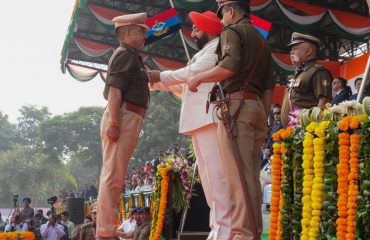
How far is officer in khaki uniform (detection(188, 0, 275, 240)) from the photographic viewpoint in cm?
378

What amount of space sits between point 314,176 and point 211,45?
1397 mm

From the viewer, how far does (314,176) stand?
3.58m

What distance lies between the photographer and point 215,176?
4.33 meters

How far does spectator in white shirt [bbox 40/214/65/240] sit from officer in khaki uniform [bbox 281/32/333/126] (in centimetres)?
803

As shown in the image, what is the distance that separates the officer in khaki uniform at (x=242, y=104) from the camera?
3775 millimetres

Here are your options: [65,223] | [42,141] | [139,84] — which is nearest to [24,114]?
[42,141]

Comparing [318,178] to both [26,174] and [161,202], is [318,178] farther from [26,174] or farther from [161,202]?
[26,174]

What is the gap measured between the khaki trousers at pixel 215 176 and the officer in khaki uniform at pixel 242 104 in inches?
8.8

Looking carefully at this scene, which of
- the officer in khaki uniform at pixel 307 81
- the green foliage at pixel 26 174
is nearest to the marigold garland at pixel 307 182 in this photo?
the officer in khaki uniform at pixel 307 81

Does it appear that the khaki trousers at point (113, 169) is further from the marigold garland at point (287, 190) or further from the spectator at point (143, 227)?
the spectator at point (143, 227)

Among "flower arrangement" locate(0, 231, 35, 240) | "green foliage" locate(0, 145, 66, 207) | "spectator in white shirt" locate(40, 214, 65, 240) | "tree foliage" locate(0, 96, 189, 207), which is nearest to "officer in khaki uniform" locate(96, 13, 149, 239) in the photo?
"flower arrangement" locate(0, 231, 35, 240)

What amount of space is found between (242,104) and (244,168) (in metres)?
0.39

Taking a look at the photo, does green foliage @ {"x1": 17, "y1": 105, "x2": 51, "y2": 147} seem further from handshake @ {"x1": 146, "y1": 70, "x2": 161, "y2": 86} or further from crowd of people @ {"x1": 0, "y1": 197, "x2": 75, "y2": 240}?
handshake @ {"x1": 146, "y1": 70, "x2": 161, "y2": 86}

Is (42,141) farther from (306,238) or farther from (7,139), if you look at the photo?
(306,238)
